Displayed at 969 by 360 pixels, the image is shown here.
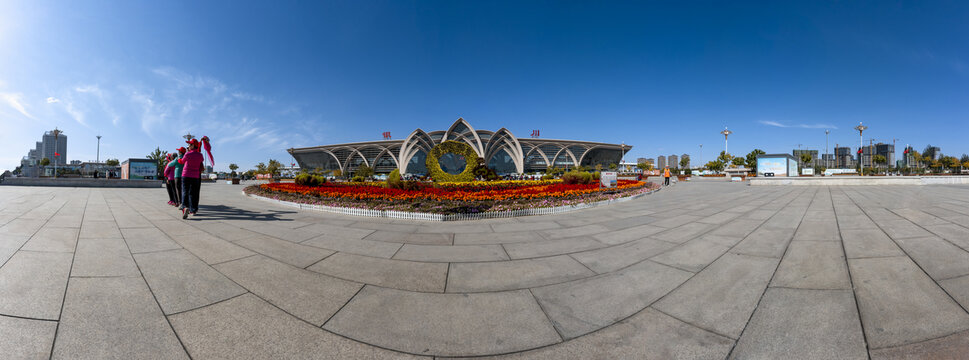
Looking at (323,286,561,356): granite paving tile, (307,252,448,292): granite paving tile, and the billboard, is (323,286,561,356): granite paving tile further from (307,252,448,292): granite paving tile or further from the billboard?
the billboard

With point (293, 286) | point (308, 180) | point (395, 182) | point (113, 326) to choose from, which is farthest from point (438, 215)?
point (308, 180)

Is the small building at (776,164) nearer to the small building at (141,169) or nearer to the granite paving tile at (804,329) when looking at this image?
the granite paving tile at (804,329)

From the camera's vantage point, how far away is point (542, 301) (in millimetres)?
3045

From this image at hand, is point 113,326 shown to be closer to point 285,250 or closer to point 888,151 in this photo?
point 285,250

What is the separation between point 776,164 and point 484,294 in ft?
174

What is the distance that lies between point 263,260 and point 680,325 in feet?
15.7

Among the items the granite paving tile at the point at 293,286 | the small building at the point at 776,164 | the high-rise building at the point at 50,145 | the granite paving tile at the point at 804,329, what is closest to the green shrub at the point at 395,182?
the granite paving tile at the point at 293,286

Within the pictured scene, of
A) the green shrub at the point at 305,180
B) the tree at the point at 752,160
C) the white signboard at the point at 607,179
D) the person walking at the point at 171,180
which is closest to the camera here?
the person walking at the point at 171,180

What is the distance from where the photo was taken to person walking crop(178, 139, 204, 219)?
7814 millimetres

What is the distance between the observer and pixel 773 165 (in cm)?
4125

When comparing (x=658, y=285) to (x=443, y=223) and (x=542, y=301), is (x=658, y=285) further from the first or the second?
(x=443, y=223)

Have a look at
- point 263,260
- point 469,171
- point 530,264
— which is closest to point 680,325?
point 530,264

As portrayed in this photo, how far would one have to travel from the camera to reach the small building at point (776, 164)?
4066cm

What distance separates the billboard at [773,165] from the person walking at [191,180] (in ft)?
178
